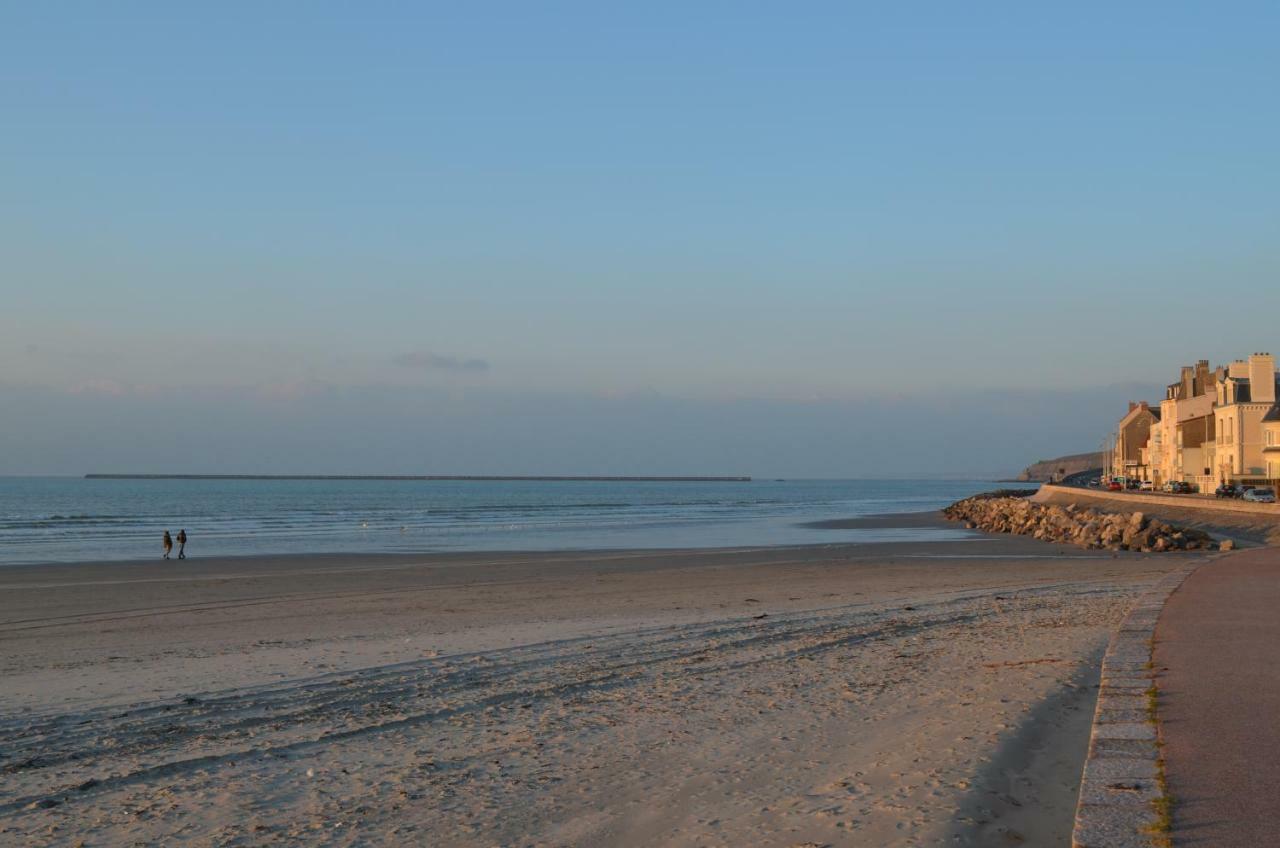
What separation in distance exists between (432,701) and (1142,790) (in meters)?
6.12

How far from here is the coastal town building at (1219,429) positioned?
201 ft

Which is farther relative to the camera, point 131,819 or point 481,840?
point 131,819

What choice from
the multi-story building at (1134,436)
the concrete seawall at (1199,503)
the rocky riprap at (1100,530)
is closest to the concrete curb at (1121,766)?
the rocky riprap at (1100,530)

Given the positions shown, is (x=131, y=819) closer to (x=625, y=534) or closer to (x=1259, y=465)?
(x=625, y=534)

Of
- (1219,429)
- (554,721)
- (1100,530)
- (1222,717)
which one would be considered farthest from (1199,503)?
(554,721)

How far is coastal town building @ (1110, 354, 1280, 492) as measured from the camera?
61.2 m

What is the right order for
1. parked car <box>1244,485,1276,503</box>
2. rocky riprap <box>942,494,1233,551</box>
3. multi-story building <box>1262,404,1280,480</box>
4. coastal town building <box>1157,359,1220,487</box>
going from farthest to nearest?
coastal town building <box>1157,359,1220,487</box>
multi-story building <box>1262,404,1280,480</box>
parked car <box>1244,485,1276,503</box>
rocky riprap <box>942,494,1233,551</box>

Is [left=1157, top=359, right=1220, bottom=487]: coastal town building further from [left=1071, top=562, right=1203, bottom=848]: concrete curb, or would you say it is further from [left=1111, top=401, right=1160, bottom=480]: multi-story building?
[left=1071, top=562, right=1203, bottom=848]: concrete curb

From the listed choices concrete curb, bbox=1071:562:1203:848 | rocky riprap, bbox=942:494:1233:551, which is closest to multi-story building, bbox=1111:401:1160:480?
rocky riprap, bbox=942:494:1233:551

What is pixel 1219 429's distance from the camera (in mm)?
65562

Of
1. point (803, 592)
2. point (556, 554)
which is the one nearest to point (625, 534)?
point (556, 554)

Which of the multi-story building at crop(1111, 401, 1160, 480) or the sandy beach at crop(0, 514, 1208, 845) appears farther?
the multi-story building at crop(1111, 401, 1160, 480)

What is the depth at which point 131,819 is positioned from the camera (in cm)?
627

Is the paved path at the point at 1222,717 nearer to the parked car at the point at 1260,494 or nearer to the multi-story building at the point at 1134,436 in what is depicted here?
the parked car at the point at 1260,494
